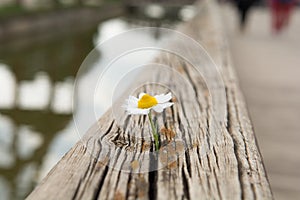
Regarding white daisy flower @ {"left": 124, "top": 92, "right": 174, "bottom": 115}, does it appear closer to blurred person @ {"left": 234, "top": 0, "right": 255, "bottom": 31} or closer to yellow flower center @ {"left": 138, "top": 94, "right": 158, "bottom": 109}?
yellow flower center @ {"left": 138, "top": 94, "right": 158, "bottom": 109}

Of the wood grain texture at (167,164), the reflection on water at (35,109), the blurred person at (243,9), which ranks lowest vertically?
the wood grain texture at (167,164)

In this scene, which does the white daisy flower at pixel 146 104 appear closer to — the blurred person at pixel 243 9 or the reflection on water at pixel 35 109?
the reflection on water at pixel 35 109

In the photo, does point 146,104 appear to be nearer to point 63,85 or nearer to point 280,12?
point 63,85

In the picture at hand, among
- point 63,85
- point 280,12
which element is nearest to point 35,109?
point 63,85

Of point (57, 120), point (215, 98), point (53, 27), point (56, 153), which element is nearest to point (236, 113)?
point (215, 98)

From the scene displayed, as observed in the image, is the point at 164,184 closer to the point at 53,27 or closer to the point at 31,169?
the point at 31,169

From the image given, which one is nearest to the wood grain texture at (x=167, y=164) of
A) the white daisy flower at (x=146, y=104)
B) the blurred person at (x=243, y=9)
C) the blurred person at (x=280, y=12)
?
the white daisy flower at (x=146, y=104)

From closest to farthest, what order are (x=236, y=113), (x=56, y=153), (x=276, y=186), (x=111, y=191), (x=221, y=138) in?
(x=111, y=191) → (x=221, y=138) → (x=236, y=113) → (x=276, y=186) → (x=56, y=153)

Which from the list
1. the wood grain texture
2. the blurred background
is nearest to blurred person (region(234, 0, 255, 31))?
the blurred background
